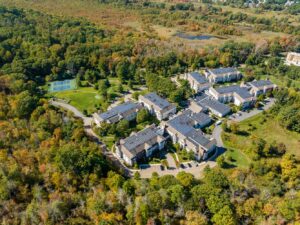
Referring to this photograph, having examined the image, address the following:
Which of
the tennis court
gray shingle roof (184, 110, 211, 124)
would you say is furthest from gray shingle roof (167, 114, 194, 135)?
the tennis court

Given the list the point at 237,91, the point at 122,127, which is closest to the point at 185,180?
the point at 122,127

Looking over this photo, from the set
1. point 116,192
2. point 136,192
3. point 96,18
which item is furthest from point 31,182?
point 96,18

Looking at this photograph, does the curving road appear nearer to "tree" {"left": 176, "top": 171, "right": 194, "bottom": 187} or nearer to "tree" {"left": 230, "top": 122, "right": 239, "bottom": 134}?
"tree" {"left": 176, "top": 171, "right": 194, "bottom": 187}

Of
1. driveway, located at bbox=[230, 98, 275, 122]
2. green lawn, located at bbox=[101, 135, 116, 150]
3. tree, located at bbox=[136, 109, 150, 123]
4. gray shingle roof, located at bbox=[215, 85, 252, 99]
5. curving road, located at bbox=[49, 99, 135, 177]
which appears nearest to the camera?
curving road, located at bbox=[49, 99, 135, 177]

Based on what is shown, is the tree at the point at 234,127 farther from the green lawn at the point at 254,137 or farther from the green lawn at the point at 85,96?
the green lawn at the point at 85,96

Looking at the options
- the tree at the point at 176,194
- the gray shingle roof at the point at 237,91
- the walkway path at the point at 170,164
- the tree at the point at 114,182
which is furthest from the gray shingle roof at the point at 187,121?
the tree at the point at 114,182

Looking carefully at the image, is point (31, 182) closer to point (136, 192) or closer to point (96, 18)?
point (136, 192)

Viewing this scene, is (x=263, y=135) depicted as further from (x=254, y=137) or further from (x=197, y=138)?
(x=197, y=138)
